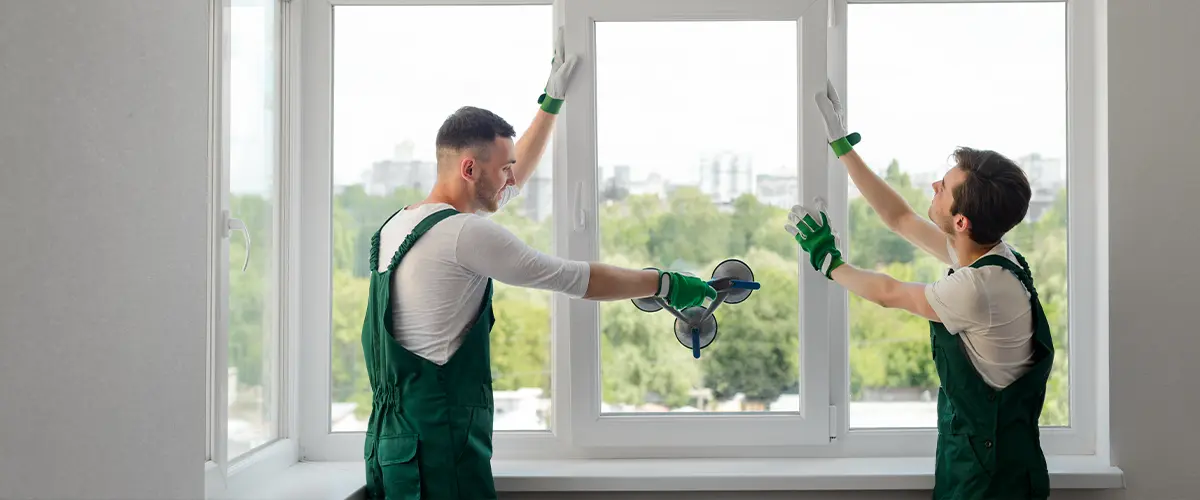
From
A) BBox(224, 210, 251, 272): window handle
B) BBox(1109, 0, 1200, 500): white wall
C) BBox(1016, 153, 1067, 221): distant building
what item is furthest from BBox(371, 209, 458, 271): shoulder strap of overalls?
BBox(1109, 0, 1200, 500): white wall

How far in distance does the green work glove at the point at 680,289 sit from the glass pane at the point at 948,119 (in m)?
0.55

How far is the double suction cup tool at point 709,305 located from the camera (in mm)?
2113

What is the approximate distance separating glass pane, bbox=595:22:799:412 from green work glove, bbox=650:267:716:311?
0.96ft

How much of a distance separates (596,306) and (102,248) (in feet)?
4.33

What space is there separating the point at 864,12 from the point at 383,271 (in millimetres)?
1424

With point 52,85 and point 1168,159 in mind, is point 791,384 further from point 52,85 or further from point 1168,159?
point 52,85

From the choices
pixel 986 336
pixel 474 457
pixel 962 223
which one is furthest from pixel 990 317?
pixel 474 457

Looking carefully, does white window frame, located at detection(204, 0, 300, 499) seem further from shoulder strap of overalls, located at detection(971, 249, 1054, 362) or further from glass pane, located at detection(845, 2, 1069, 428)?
shoulder strap of overalls, located at detection(971, 249, 1054, 362)

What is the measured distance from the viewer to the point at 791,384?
2.29m

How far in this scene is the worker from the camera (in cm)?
182

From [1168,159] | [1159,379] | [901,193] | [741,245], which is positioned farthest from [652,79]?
[1159,379]

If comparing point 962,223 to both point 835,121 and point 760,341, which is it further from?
point 760,341

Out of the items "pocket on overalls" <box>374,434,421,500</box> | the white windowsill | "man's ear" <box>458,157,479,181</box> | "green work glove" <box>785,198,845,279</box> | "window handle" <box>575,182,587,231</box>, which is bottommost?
the white windowsill

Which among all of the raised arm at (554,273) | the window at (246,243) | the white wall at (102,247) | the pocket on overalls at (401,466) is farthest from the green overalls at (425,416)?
the white wall at (102,247)
